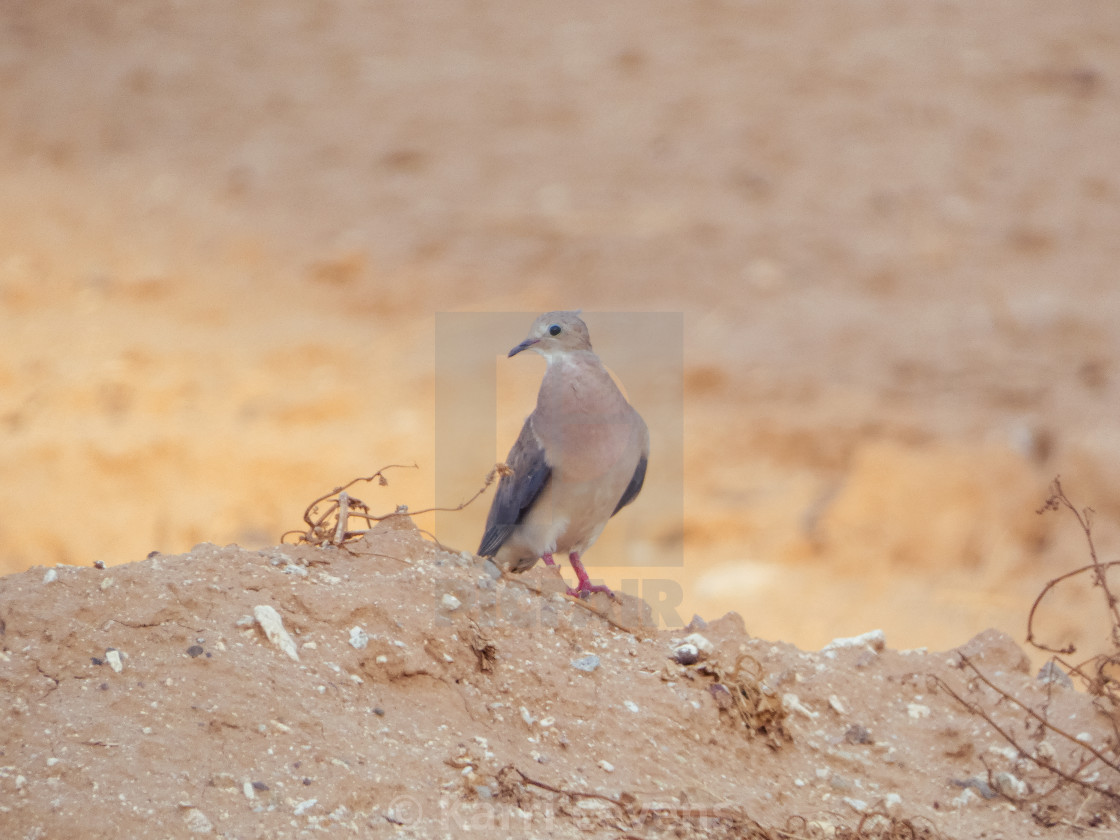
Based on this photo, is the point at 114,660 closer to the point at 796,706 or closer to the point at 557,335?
the point at 796,706

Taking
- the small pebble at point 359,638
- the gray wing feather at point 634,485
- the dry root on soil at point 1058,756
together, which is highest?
the gray wing feather at point 634,485

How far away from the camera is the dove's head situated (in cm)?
394

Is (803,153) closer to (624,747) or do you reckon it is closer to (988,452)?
(988,452)

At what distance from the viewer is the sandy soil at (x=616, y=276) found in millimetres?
7930

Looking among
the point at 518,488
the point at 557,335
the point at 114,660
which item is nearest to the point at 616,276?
the point at 557,335

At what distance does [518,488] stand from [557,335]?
565mm

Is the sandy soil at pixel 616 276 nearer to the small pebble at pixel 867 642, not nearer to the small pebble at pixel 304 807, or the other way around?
the small pebble at pixel 867 642

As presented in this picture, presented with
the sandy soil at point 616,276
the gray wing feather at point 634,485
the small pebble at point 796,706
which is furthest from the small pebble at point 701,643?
the sandy soil at point 616,276

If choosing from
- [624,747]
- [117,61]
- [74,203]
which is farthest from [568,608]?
[117,61]

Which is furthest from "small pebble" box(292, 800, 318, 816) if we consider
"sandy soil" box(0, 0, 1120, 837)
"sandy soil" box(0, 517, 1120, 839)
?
"sandy soil" box(0, 0, 1120, 837)

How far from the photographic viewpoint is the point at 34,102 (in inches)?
397

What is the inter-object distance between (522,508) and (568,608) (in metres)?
0.78

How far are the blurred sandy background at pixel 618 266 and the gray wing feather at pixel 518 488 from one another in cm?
340

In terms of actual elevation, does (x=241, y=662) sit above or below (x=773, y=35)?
below
